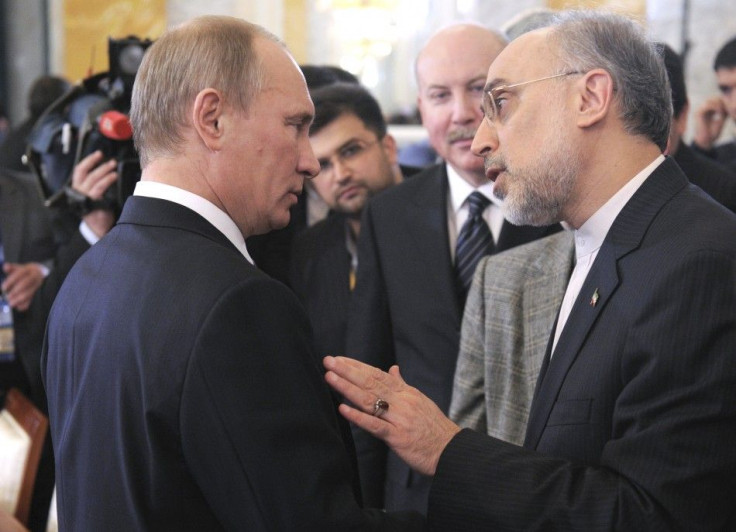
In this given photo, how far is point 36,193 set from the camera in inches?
146

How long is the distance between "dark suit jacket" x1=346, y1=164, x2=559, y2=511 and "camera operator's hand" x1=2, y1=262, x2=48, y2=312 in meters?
1.24

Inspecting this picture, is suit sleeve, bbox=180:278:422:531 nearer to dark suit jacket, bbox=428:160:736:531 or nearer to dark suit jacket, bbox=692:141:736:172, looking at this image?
dark suit jacket, bbox=428:160:736:531

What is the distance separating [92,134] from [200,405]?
65.1 inches

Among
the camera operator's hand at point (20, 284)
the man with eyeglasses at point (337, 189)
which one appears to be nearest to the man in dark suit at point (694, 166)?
the man with eyeglasses at point (337, 189)

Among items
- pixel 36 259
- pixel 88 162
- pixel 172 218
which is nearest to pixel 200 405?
pixel 172 218

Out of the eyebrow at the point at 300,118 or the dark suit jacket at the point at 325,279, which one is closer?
the eyebrow at the point at 300,118

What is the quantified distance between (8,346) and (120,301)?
206 centimetres

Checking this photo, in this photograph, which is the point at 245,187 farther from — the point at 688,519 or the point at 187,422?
the point at 688,519

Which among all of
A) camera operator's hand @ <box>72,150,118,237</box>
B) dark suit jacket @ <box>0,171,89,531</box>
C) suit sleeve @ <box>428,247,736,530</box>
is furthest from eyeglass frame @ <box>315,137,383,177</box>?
suit sleeve @ <box>428,247,736,530</box>

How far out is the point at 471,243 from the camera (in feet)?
8.71

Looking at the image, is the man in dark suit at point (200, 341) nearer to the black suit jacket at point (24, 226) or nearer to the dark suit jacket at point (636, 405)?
the dark suit jacket at point (636, 405)

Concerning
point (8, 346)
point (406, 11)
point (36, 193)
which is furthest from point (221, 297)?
point (406, 11)

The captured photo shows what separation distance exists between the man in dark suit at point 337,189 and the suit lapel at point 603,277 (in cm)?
115

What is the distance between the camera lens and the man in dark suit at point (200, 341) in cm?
141
